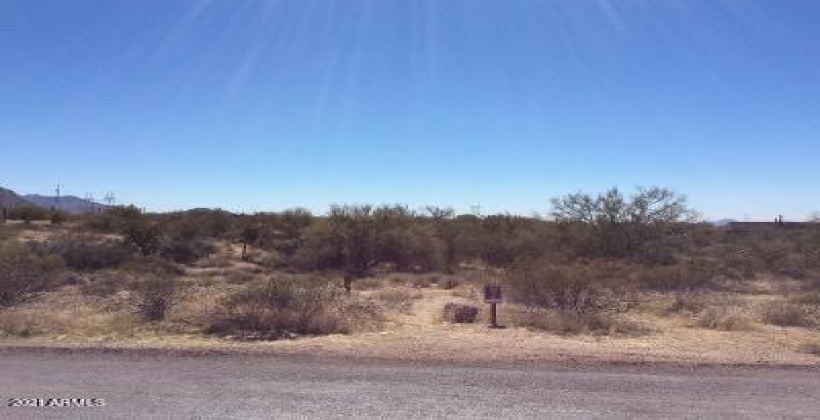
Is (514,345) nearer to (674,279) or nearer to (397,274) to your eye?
(674,279)

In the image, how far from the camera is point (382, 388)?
10.3 m

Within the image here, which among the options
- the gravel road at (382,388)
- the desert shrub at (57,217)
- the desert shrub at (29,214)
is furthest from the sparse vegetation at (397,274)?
the desert shrub at (29,214)

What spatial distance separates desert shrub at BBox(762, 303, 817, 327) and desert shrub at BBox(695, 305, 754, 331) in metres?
0.48

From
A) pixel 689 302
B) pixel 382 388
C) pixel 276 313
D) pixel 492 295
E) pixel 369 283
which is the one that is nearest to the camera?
pixel 382 388

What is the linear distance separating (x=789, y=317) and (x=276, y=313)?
11.6 m

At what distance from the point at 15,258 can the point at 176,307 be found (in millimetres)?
6279

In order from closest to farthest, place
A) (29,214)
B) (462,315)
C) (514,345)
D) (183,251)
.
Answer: (514,345), (462,315), (183,251), (29,214)

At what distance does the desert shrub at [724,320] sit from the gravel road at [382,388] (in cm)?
501

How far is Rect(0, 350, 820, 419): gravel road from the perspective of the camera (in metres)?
9.08

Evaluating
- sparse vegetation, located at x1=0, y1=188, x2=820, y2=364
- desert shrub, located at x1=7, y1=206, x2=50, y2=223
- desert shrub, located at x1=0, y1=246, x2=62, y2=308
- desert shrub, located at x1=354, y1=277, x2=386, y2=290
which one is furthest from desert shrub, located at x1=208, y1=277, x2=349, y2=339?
desert shrub, located at x1=7, y1=206, x2=50, y2=223

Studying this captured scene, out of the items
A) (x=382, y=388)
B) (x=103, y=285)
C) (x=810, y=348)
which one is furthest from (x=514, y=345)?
(x=103, y=285)

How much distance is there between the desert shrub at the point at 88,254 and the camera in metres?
32.5

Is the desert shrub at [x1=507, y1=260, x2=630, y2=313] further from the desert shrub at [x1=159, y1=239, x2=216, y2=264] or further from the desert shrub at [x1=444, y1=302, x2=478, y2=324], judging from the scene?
the desert shrub at [x1=159, y1=239, x2=216, y2=264]

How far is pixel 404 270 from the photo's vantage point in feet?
117
